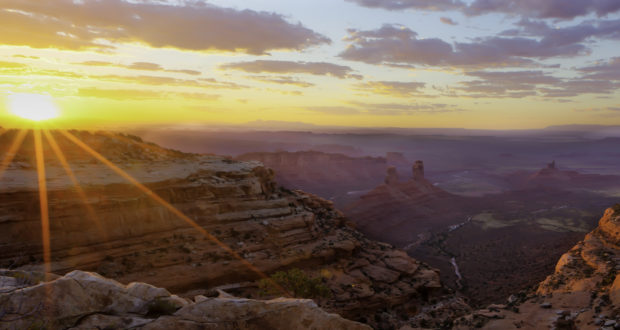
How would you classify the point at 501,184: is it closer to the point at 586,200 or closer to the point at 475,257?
the point at 586,200

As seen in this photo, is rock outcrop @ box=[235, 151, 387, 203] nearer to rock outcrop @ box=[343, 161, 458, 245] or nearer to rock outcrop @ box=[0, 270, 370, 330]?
rock outcrop @ box=[343, 161, 458, 245]

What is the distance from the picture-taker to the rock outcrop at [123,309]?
30.9 ft

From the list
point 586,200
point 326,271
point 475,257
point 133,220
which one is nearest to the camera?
point 133,220

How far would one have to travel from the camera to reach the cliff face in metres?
21.2

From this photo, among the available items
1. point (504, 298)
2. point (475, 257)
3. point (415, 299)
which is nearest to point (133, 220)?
point (415, 299)

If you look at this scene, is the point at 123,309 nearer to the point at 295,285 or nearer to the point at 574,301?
the point at 295,285

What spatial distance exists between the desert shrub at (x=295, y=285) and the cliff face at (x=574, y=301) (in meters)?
11.4

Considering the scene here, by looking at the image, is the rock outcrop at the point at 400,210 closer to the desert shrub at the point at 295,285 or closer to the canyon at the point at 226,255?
the canyon at the point at 226,255

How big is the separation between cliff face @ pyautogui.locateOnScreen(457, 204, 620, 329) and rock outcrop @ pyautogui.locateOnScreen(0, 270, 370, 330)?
17.1 meters

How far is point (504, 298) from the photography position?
39.5 metres

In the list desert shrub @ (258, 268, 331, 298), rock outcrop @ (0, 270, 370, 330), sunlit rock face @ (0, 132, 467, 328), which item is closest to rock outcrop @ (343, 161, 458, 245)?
sunlit rock face @ (0, 132, 467, 328)

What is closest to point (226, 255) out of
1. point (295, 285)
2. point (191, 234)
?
point (191, 234)

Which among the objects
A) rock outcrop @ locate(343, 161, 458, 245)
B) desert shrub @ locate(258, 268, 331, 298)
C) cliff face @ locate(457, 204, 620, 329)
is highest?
cliff face @ locate(457, 204, 620, 329)

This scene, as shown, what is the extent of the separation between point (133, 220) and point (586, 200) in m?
140
